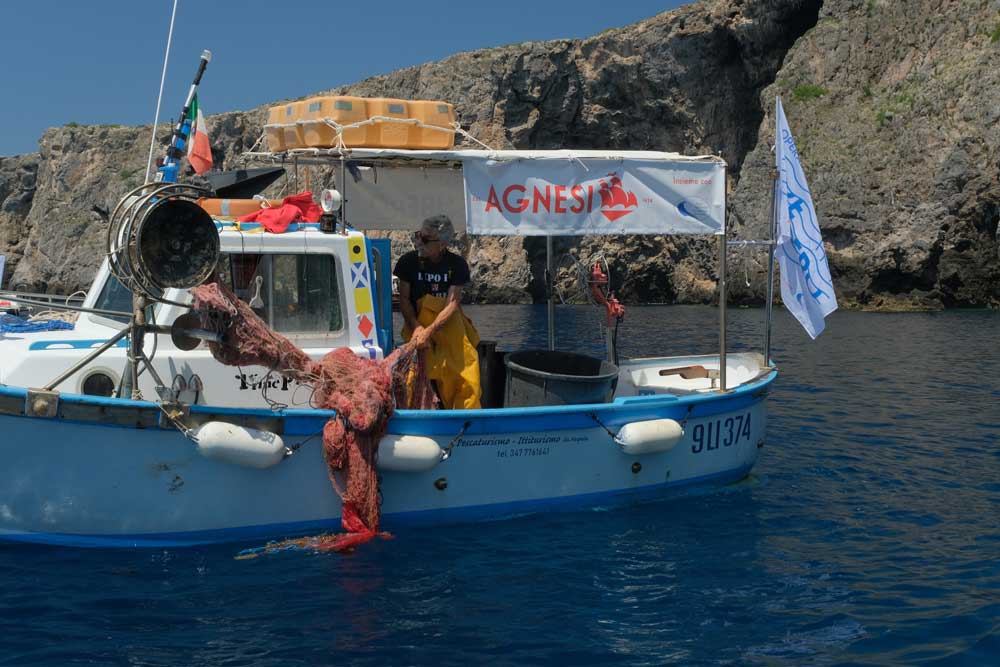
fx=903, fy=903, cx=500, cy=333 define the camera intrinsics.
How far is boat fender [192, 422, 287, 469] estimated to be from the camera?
629 centimetres

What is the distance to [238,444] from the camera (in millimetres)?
6359

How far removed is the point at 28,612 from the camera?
577 cm

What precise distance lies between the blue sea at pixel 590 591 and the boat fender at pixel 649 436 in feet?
2.34

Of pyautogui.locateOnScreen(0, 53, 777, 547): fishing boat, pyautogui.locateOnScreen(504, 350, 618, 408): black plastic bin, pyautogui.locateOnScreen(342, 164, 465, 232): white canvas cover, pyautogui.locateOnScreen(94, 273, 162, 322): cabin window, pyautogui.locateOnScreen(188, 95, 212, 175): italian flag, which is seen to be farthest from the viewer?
pyautogui.locateOnScreen(342, 164, 465, 232): white canvas cover

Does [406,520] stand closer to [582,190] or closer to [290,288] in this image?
[290,288]

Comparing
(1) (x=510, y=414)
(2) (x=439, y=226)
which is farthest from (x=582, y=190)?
(1) (x=510, y=414)

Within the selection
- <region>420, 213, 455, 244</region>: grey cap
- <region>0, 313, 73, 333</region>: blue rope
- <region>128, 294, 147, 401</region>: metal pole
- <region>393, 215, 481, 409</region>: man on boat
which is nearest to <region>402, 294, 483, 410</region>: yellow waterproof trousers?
<region>393, 215, 481, 409</region>: man on boat

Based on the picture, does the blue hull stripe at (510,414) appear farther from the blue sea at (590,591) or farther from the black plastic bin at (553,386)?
the blue sea at (590,591)

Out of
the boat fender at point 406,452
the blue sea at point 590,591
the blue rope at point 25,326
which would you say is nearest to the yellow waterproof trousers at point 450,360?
the boat fender at point 406,452

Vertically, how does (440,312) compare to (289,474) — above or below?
above

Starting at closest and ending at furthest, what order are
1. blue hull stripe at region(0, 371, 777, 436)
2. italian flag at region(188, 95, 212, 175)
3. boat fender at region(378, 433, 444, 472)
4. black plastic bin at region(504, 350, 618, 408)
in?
blue hull stripe at region(0, 371, 777, 436), boat fender at region(378, 433, 444, 472), black plastic bin at region(504, 350, 618, 408), italian flag at region(188, 95, 212, 175)

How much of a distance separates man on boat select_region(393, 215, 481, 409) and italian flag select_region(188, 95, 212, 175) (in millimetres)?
2292

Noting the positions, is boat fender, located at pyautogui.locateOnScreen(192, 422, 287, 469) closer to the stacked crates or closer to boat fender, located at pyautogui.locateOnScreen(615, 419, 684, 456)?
the stacked crates

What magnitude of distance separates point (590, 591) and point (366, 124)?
168 inches
